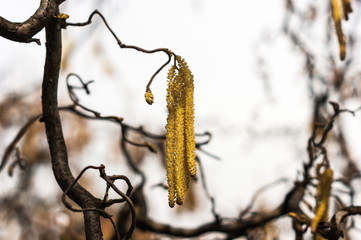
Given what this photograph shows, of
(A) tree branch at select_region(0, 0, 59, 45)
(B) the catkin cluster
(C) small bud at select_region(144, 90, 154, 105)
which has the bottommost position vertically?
(B) the catkin cluster

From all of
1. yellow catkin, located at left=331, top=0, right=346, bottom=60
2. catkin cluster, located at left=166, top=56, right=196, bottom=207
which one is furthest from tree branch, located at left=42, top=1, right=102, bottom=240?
yellow catkin, located at left=331, top=0, right=346, bottom=60

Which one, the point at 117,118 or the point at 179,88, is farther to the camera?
the point at 117,118

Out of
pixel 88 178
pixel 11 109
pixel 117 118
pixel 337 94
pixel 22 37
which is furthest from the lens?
pixel 88 178

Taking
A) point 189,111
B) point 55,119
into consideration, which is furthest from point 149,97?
point 55,119

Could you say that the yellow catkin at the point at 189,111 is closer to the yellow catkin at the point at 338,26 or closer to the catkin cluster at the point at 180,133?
the catkin cluster at the point at 180,133

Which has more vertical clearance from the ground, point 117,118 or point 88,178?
point 117,118

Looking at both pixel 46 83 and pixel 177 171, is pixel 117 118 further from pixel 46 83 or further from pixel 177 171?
pixel 177 171

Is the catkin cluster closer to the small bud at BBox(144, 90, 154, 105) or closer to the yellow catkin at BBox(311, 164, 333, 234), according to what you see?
the small bud at BBox(144, 90, 154, 105)

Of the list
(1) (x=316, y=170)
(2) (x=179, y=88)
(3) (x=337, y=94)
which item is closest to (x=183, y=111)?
(2) (x=179, y=88)
